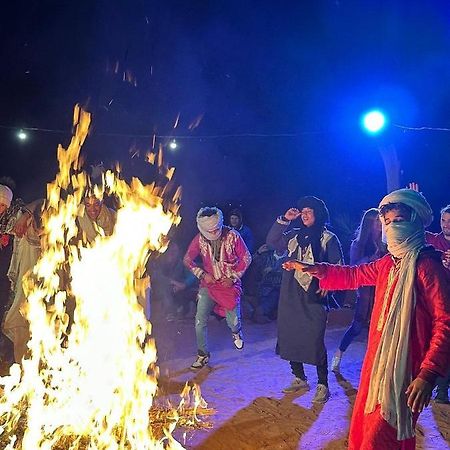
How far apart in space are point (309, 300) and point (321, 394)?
103 centimetres

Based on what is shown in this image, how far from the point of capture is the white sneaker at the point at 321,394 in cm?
581

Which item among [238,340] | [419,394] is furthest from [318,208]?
[419,394]

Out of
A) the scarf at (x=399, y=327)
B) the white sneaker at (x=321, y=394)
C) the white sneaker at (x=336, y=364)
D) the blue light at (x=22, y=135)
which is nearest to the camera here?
the scarf at (x=399, y=327)

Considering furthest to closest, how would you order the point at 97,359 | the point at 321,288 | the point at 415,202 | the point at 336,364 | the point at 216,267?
the point at 216,267 < the point at 336,364 < the point at 97,359 < the point at 321,288 < the point at 415,202

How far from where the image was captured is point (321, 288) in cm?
414

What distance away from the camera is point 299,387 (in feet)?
20.4

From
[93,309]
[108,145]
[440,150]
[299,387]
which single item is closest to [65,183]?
[93,309]

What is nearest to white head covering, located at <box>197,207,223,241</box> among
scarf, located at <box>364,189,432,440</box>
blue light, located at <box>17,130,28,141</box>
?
scarf, located at <box>364,189,432,440</box>

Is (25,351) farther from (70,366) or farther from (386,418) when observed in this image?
(386,418)

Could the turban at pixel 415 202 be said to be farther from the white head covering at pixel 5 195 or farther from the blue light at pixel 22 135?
the blue light at pixel 22 135

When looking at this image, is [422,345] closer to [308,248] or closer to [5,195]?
[308,248]

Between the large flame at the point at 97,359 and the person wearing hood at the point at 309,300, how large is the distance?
1.53 meters

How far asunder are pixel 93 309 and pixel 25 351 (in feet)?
5.50

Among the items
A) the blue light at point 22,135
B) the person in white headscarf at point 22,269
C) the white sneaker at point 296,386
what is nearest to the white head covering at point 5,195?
the person in white headscarf at point 22,269
